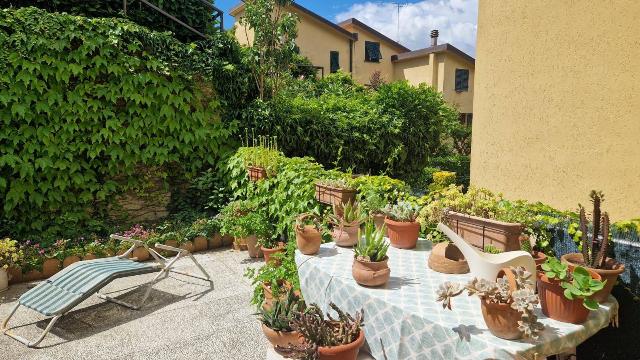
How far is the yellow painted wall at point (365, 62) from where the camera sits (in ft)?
76.3

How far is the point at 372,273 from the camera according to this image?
249 centimetres

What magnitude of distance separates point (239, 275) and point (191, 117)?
2.90 metres

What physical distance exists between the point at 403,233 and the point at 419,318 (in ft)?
3.54

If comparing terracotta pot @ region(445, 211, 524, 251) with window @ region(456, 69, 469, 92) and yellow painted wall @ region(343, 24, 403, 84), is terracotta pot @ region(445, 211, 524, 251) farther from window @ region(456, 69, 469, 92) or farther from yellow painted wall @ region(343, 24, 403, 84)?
window @ region(456, 69, 469, 92)

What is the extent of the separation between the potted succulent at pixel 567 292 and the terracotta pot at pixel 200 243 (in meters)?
4.84

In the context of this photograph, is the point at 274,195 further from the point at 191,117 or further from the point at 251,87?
the point at 251,87

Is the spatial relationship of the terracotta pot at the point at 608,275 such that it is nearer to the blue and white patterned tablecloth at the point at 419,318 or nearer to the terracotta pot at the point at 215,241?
the blue and white patterned tablecloth at the point at 419,318

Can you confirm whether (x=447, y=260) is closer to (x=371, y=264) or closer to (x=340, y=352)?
(x=371, y=264)

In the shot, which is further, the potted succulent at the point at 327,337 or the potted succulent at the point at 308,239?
the potted succulent at the point at 308,239

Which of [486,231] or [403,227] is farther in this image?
[403,227]

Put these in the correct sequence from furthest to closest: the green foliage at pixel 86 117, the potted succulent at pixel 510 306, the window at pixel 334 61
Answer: the window at pixel 334 61 → the green foliage at pixel 86 117 → the potted succulent at pixel 510 306

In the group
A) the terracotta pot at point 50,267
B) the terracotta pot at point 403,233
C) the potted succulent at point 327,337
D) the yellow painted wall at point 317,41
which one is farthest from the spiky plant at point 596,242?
the yellow painted wall at point 317,41

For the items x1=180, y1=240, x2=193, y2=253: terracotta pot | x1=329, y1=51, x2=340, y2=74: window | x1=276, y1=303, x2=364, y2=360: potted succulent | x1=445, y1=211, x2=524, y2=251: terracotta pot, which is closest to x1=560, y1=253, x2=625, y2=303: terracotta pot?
x1=445, y1=211, x2=524, y2=251: terracotta pot

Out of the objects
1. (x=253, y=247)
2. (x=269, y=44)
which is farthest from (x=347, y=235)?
(x=269, y=44)
